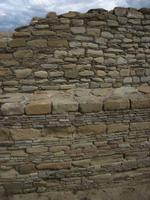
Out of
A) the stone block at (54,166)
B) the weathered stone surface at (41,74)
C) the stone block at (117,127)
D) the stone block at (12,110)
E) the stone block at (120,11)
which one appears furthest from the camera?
the stone block at (120,11)

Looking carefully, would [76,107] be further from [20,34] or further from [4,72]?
[20,34]

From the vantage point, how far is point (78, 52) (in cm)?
551

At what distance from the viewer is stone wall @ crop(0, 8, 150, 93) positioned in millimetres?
5293

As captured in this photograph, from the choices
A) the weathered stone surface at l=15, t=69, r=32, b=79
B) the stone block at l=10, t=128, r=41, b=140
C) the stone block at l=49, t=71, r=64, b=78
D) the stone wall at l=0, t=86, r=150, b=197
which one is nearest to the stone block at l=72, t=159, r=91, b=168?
the stone wall at l=0, t=86, r=150, b=197

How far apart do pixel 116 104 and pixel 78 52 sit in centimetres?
126

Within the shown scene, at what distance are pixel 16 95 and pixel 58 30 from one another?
1.32m

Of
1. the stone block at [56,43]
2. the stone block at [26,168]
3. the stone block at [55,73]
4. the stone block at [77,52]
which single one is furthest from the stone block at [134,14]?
the stone block at [26,168]

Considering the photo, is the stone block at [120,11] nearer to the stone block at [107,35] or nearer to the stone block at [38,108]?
the stone block at [107,35]

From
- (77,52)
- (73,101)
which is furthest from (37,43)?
(73,101)

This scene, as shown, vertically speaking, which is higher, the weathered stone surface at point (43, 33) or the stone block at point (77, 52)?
the weathered stone surface at point (43, 33)

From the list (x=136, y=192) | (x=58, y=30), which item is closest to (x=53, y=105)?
(x=58, y=30)

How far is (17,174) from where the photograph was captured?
4719 millimetres

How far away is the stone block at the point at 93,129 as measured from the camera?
4.80 m

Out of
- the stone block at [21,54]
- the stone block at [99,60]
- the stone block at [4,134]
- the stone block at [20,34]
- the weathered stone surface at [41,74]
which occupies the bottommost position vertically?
the stone block at [4,134]
